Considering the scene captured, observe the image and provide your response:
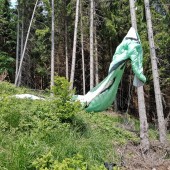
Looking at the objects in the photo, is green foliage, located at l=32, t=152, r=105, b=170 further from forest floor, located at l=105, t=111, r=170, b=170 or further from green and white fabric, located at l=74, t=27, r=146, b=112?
green and white fabric, located at l=74, t=27, r=146, b=112

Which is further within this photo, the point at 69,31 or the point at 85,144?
the point at 69,31

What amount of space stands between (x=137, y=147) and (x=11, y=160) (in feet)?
16.2

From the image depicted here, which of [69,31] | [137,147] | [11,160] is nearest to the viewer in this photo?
[11,160]

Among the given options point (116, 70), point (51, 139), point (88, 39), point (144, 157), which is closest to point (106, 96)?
point (116, 70)

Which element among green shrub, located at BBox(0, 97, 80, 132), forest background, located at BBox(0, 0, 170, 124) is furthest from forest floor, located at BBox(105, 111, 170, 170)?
forest background, located at BBox(0, 0, 170, 124)

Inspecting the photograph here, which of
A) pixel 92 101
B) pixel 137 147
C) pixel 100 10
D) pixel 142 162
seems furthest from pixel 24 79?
pixel 142 162

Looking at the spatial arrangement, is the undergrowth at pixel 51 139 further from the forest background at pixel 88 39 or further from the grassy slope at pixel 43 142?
the forest background at pixel 88 39

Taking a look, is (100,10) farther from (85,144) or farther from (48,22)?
(85,144)

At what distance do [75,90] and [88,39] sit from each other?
1389 centimetres

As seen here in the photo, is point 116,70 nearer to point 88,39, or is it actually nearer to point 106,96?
point 106,96

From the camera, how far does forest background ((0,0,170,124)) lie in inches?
706

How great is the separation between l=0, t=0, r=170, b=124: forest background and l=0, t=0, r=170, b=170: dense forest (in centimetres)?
6

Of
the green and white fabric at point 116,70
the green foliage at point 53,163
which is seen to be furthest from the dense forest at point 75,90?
the green and white fabric at point 116,70

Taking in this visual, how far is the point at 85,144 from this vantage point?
6336mm
